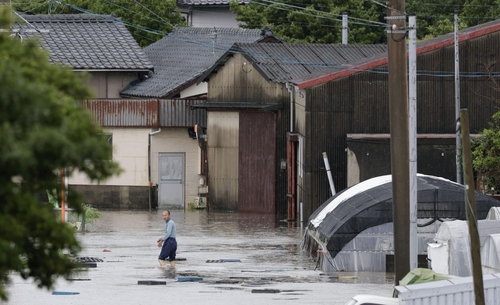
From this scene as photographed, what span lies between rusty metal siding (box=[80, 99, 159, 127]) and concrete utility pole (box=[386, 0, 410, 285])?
23.1 m

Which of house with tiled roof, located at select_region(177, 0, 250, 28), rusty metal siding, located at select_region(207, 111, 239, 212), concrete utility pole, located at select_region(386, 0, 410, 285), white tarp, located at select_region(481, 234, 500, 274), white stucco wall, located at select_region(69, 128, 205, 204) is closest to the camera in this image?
concrete utility pole, located at select_region(386, 0, 410, 285)

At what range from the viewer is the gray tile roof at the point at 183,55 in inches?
1593

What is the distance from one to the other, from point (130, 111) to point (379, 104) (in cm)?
1081

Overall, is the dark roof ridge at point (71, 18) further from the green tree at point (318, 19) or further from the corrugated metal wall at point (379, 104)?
the corrugated metal wall at point (379, 104)

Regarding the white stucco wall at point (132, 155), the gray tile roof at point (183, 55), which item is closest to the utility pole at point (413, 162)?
the white stucco wall at point (132, 155)

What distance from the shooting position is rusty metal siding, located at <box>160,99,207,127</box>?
125 feet

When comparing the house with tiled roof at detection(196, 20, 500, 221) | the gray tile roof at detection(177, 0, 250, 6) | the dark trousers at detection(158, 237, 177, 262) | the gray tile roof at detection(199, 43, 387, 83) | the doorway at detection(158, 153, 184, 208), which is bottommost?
the dark trousers at detection(158, 237, 177, 262)

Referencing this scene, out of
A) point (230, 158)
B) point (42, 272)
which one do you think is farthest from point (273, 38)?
point (42, 272)

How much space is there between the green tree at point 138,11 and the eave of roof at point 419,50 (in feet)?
60.1

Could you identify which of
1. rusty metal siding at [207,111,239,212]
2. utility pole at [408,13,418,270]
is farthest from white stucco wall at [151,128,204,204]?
utility pole at [408,13,418,270]

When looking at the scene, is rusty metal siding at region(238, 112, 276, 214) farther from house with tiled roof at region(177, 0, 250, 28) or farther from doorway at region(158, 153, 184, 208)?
house with tiled roof at region(177, 0, 250, 28)

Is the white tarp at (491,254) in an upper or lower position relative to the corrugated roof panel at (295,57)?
lower

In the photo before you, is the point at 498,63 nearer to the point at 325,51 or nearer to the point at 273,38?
the point at 325,51

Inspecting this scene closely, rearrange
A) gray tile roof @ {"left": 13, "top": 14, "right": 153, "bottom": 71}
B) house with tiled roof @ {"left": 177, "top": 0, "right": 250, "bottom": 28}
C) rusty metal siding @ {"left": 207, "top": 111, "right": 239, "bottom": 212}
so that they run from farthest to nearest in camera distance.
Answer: house with tiled roof @ {"left": 177, "top": 0, "right": 250, "bottom": 28} < gray tile roof @ {"left": 13, "top": 14, "right": 153, "bottom": 71} < rusty metal siding @ {"left": 207, "top": 111, "right": 239, "bottom": 212}
